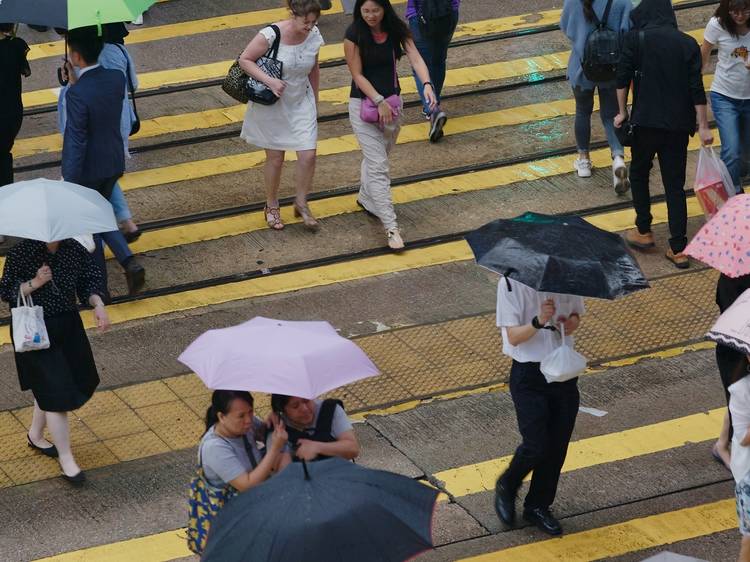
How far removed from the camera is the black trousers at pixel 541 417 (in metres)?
6.61

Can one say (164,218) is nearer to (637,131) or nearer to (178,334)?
(178,334)

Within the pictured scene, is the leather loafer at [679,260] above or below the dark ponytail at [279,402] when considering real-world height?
below

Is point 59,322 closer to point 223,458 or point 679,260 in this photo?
point 223,458

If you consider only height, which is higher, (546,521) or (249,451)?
(249,451)

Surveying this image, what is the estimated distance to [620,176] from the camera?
11.1 metres

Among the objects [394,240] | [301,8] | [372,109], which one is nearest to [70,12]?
[301,8]

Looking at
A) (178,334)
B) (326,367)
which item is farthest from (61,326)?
(326,367)

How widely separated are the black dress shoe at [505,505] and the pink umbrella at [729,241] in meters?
1.50

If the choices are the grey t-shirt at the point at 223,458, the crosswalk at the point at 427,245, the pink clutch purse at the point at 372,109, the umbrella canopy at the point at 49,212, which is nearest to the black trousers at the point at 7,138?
the crosswalk at the point at 427,245

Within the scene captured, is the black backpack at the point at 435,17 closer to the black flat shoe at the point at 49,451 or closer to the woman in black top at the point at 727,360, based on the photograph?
the woman in black top at the point at 727,360

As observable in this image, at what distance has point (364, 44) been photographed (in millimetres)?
9977

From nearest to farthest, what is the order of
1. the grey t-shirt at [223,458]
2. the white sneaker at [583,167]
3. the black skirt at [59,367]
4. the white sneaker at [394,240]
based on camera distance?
the grey t-shirt at [223,458] → the black skirt at [59,367] → the white sneaker at [394,240] → the white sneaker at [583,167]

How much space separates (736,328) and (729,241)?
1156 millimetres

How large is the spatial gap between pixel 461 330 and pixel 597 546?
2.53 m
